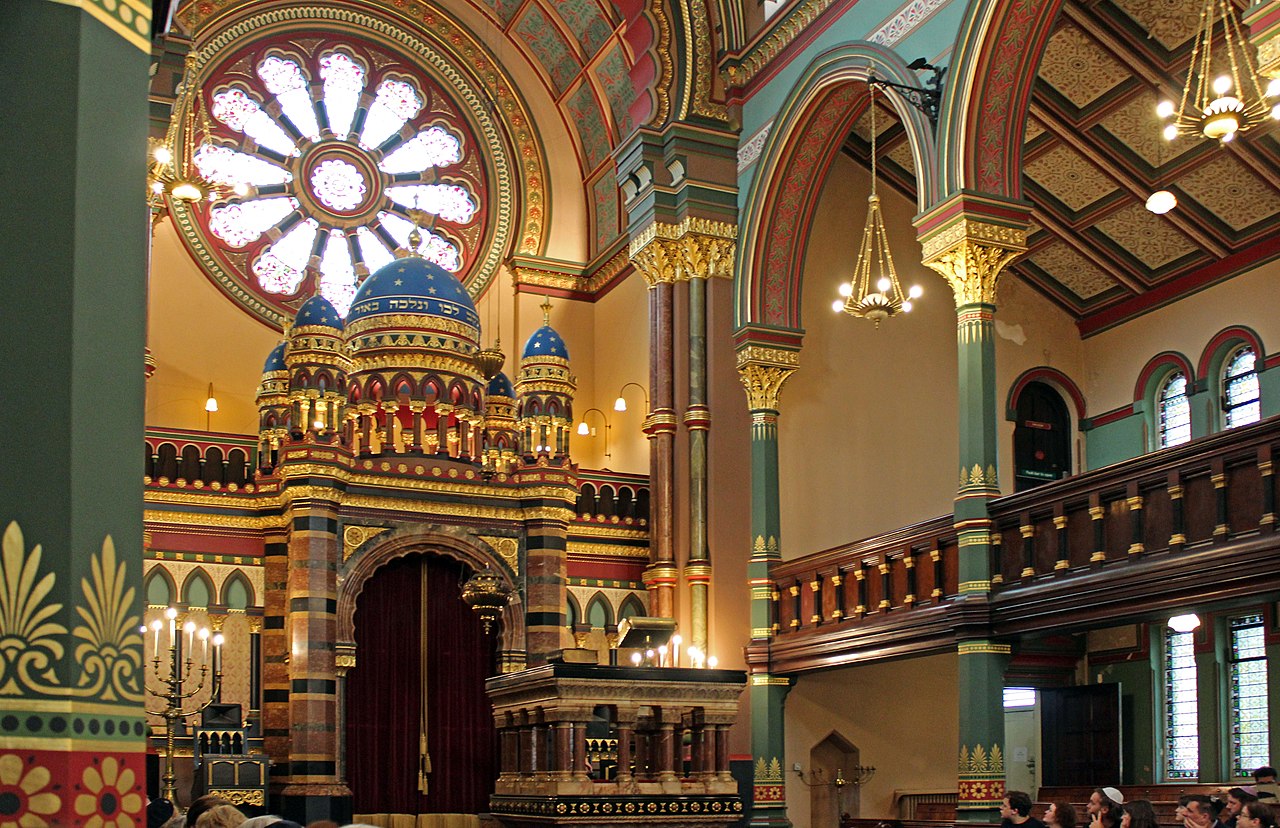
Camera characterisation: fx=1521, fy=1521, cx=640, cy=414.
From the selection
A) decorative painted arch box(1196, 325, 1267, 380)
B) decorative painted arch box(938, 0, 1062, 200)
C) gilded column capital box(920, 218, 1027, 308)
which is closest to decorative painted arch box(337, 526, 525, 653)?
Result: gilded column capital box(920, 218, 1027, 308)

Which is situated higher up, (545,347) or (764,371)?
(545,347)

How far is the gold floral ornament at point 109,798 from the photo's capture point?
2465mm

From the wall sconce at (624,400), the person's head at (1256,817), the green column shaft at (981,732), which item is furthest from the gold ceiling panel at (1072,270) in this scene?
the person's head at (1256,817)

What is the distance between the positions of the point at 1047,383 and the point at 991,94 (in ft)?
23.9

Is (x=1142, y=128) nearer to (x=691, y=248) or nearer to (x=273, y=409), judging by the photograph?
(x=691, y=248)

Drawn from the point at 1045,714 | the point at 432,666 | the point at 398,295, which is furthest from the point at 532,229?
the point at 1045,714

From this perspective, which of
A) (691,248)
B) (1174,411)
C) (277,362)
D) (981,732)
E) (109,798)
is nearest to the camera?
(109,798)

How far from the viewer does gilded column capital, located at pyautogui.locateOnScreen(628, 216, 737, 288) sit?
1872 centimetres

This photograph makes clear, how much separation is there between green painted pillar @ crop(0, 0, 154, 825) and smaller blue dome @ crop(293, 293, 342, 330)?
14739 millimetres

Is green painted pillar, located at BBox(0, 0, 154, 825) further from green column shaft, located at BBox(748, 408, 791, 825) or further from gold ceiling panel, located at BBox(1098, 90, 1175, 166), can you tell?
gold ceiling panel, located at BBox(1098, 90, 1175, 166)

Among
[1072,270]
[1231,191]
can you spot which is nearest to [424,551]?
[1072,270]

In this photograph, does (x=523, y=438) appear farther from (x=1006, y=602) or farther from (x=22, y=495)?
(x=22, y=495)

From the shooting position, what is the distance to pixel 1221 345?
18469 millimetres

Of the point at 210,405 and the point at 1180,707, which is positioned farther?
the point at 210,405
